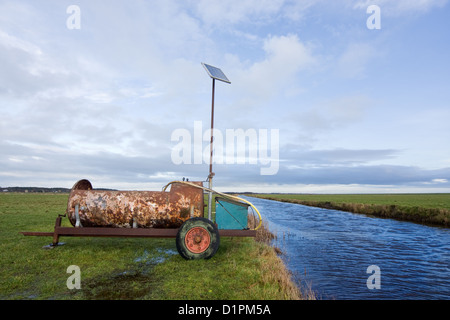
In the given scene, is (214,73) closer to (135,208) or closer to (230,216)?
(230,216)

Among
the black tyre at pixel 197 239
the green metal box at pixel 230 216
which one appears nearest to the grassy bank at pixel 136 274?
the black tyre at pixel 197 239

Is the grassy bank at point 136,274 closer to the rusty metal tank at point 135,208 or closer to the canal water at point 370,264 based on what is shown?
the rusty metal tank at point 135,208

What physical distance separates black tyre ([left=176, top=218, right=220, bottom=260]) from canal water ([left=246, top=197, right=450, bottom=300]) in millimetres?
3168

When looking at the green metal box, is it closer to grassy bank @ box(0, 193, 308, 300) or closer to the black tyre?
grassy bank @ box(0, 193, 308, 300)

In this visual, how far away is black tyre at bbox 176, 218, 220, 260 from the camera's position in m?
8.27

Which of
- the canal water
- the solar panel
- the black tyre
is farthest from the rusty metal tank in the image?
the solar panel

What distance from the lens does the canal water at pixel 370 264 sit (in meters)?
8.55

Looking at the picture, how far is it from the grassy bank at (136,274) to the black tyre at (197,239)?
29 centimetres

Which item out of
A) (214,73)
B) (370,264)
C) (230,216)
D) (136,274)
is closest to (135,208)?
(136,274)

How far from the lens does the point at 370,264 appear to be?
38.4ft

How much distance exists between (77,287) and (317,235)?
52.9ft
